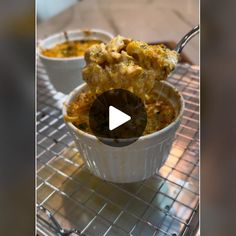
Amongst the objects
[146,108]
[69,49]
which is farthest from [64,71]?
[146,108]

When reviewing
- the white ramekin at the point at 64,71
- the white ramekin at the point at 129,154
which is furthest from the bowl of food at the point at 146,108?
the white ramekin at the point at 64,71

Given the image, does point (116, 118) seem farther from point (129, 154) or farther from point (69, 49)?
point (69, 49)

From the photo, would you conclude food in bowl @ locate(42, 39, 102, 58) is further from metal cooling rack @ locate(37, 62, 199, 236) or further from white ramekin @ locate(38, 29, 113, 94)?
metal cooling rack @ locate(37, 62, 199, 236)
